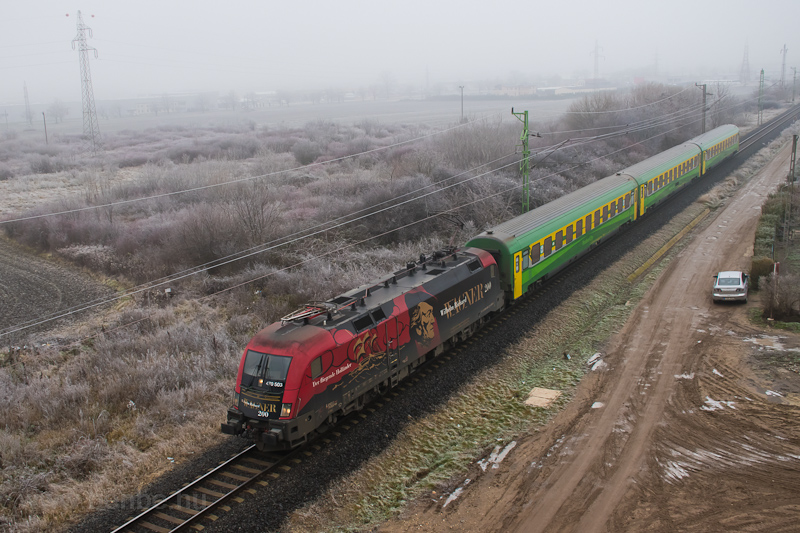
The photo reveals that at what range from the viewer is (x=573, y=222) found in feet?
82.2

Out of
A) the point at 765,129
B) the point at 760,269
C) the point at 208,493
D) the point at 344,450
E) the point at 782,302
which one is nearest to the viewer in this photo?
the point at 208,493

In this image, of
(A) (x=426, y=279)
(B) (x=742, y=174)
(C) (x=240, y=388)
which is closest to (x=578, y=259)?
(A) (x=426, y=279)

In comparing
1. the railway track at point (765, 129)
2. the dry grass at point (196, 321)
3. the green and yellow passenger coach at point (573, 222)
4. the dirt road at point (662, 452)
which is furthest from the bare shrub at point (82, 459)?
the railway track at point (765, 129)

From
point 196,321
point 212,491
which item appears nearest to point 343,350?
point 212,491

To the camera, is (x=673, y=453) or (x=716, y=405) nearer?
(x=673, y=453)

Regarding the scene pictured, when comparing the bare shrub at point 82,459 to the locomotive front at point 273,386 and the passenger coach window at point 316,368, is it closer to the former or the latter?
the locomotive front at point 273,386

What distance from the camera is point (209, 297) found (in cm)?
2527

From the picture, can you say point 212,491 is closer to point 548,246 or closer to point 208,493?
point 208,493

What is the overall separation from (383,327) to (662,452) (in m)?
7.20

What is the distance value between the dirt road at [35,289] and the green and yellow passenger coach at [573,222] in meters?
18.5

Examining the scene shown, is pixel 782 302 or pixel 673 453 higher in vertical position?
pixel 782 302

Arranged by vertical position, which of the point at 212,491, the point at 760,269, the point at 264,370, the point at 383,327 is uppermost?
the point at 383,327

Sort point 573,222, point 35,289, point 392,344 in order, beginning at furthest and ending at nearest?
point 35,289 < point 573,222 < point 392,344

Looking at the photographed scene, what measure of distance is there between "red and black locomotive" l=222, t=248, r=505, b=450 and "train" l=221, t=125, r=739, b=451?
26 millimetres
